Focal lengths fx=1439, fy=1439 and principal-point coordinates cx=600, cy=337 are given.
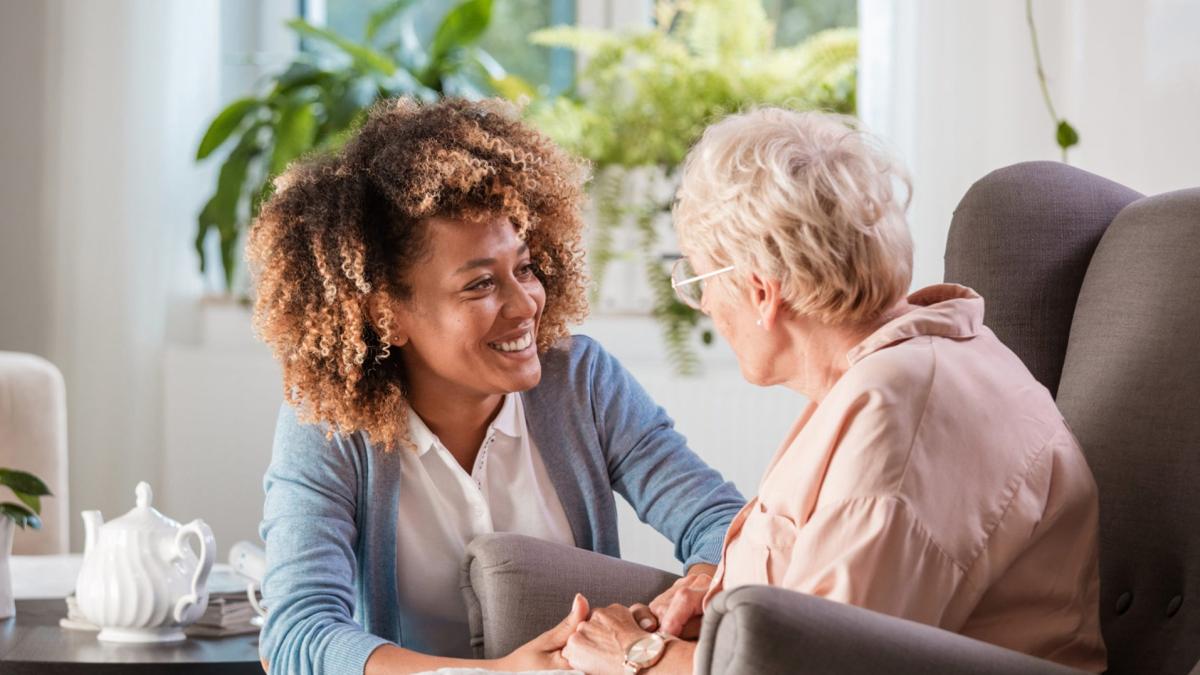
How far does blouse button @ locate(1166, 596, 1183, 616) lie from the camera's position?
4.92 feet

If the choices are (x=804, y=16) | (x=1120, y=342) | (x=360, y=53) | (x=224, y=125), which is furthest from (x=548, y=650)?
(x=804, y=16)

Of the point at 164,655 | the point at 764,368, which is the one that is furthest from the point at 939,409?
the point at 164,655

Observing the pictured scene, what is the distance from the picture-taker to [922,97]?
2516mm

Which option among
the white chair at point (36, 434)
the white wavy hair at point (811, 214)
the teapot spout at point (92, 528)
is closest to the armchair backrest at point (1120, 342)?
the white wavy hair at point (811, 214)

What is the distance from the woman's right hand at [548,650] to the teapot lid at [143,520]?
537mm

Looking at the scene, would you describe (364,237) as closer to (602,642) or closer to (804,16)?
(602,642)

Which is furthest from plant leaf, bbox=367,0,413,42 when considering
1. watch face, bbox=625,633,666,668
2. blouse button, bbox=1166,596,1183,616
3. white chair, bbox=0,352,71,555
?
blouse button, bbox=1166,596,1183,616

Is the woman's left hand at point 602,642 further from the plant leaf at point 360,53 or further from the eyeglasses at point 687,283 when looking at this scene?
the plant leaf at point 360,53

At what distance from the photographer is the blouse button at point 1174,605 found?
150cm

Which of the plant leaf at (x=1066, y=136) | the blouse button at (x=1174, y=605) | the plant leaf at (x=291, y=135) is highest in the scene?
the plant leaf at (x=1066, y=136)

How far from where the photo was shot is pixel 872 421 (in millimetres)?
1198

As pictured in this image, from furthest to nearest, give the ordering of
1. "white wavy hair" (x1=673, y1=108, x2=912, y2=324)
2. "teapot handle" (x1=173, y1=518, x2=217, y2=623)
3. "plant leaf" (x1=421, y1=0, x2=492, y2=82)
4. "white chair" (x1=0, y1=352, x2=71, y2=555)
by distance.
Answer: "plant leaf" (x1=421, y1=0, x2=492, y2=82) → "white chair" (x1=0, y1=352, x2=71, y2=555) → "teapot handle" (x1=173, y1=518, x2=217, y2=623) → "white wavy hair" (x1=673, y1=108, x2=912, y2=324)

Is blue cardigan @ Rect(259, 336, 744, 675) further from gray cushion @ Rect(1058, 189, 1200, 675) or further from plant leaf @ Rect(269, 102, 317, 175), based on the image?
plant leaf @ Rect(269, 102, 317, 175)

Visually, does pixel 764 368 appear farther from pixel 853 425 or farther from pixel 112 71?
pixel 112 71
